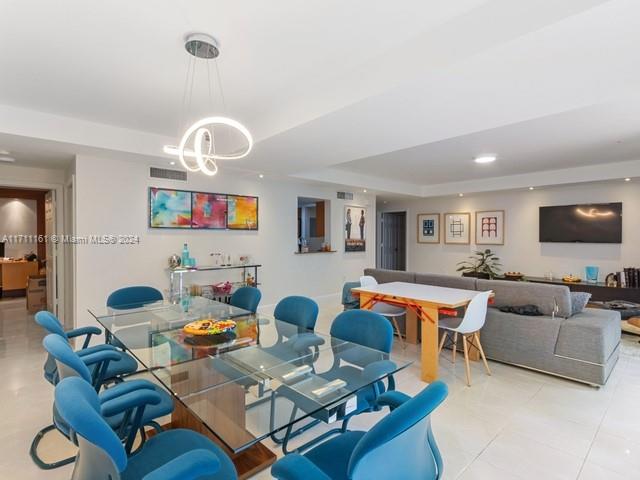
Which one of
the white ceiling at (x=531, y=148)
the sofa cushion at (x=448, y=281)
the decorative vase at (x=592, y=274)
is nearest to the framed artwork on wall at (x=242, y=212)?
the white ceiling at (x=531, y=148)

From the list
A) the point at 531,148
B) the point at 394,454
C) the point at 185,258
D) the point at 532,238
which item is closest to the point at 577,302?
the point at 531,148

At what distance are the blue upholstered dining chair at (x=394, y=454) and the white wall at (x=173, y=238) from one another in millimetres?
4130

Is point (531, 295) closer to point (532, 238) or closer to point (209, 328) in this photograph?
point (209, 328)

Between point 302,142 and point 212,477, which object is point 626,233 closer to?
point 302,142

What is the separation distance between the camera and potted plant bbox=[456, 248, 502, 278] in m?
7.39

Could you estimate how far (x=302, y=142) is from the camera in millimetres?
3600

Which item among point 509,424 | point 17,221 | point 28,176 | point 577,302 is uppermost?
point 28,176

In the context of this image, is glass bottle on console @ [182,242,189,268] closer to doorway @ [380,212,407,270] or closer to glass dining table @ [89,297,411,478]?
glass dining table @ [89,297,411,478]

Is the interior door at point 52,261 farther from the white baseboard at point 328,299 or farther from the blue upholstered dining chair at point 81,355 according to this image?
the white baseboard at point 328,299

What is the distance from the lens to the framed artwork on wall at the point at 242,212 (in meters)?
5.54

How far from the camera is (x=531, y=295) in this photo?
3.59m

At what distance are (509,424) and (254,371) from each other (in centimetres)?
196

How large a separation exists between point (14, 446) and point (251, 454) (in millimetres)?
1598

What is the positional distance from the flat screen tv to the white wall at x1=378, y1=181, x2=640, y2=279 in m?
0.13
